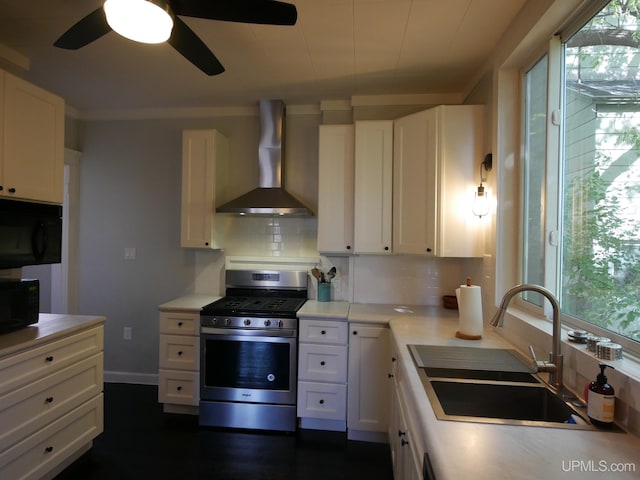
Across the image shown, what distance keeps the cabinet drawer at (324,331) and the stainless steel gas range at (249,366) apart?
73mm

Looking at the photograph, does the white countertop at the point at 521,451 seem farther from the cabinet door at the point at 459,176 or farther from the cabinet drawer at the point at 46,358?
the cabinet drawer at the point at 46,358

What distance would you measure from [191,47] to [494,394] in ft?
6.61

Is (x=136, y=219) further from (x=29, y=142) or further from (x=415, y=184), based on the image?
(x=415, y=184)

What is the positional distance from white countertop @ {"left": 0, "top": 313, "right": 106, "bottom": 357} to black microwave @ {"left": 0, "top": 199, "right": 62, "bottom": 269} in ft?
1.17

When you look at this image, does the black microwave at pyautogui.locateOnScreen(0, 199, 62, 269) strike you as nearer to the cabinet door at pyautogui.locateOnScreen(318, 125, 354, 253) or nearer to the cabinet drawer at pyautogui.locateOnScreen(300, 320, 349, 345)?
the cabinet drawer at pyautogui.locateOnScreen(300, 320, 349, 345)

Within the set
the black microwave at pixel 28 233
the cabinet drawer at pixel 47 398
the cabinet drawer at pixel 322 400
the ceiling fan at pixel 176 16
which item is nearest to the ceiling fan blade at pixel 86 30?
the ceiling fan at pixel 176 16

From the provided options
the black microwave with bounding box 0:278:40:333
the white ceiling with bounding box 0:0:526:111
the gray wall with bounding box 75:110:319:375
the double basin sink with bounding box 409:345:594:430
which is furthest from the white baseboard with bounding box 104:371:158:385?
the double basin sink with bounding box 409:345:594:430

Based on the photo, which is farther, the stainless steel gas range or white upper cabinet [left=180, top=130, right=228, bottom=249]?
white upper cabinet [left=180, top=130, right=228, bottom=249]

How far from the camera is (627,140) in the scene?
1.22m

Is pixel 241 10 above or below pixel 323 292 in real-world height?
above

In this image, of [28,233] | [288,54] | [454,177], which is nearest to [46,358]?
[28,233]

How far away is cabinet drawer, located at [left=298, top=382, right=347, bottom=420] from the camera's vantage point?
242 cm

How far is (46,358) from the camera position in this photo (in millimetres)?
1789

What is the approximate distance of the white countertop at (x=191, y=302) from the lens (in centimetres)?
262
